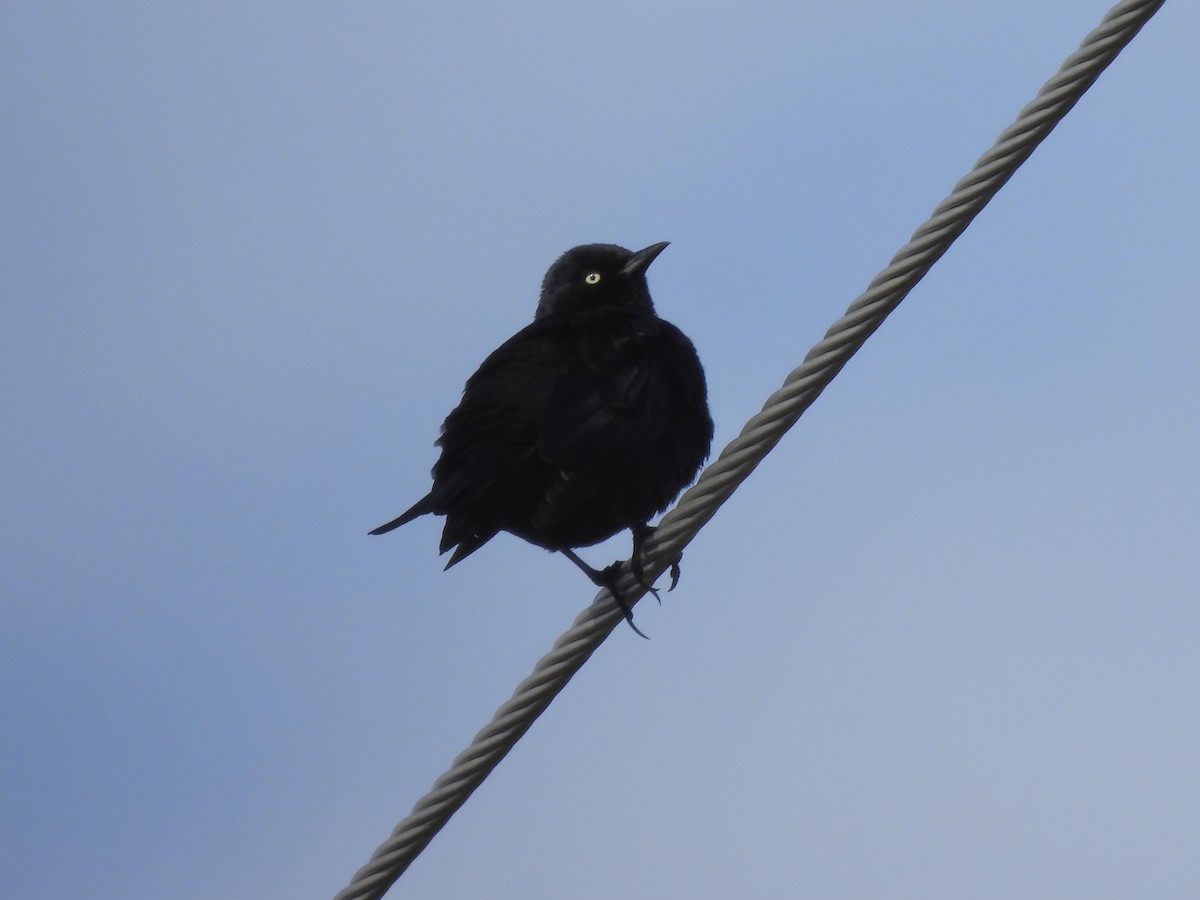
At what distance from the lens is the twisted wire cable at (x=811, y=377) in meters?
2.96

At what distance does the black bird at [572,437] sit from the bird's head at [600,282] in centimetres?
121

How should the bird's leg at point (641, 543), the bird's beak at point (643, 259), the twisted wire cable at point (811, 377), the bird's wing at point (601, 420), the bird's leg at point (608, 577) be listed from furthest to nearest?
1. the bird's beak at point (643, 259)
2. the bird's wing at point (601, 420)
3. the bird's leg at point (641, 543)
4. the bird's leg at point (608, 577)
5. the twisted wire cable at point (811, 377)

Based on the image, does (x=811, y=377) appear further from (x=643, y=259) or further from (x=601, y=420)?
(x=643, y=259)

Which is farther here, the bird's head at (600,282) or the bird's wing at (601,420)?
the bird's head at (600,282)

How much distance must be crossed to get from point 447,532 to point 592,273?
2.15 meters

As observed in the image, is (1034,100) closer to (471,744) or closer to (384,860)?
(471,744)

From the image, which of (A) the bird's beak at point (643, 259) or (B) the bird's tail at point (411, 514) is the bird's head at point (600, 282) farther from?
(B) the bird's tail at point (411, 514)

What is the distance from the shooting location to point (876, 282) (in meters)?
3.08

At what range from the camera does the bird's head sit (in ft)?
21.3

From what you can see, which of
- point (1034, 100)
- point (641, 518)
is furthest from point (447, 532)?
point (1034, 100)

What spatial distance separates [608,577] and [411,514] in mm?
762

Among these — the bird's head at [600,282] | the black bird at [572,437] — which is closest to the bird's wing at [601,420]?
the black bird at [572,437]

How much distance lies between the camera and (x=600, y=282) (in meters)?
6.52

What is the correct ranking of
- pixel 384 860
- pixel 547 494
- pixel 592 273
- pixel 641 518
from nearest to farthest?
pixel 384 860 → pixel 547 494 → pixel 641 518 → pixel 592 273
